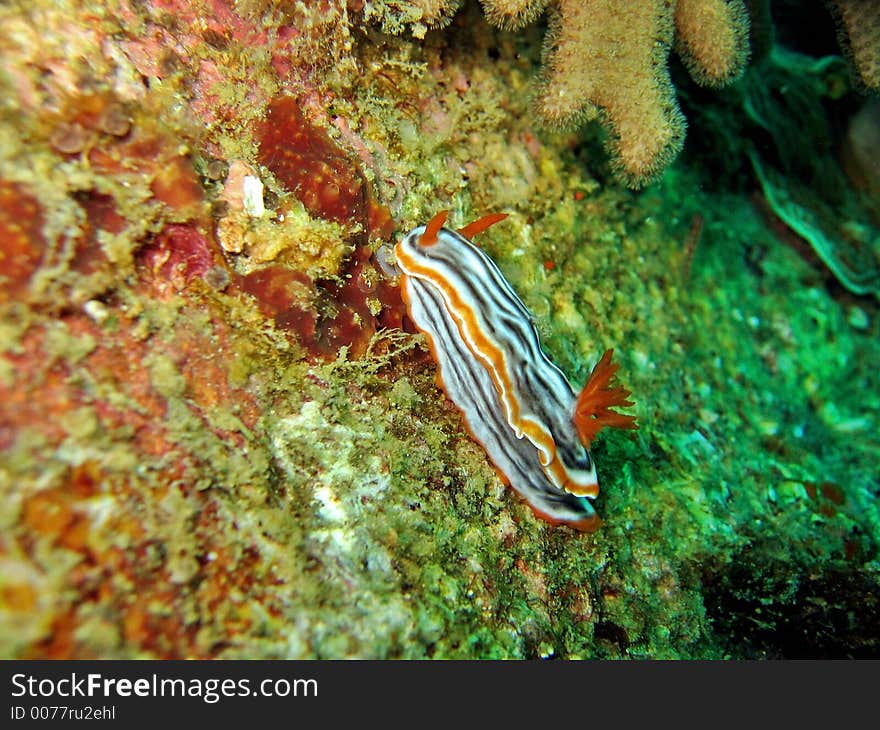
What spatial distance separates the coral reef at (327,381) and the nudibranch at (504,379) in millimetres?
132

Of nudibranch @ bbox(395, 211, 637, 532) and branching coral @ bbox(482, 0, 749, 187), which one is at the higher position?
branching coral @ bbox(482, 0, 749, 187)

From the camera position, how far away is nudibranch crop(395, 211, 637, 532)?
2.69 meters

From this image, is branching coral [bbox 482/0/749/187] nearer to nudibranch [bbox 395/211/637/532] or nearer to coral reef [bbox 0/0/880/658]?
coral reef [bbox 0/0/880/658]

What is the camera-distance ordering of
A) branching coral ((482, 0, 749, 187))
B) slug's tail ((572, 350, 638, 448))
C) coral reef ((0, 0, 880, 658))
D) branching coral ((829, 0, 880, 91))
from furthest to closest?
branching coral ((829, 0, 880, 91)) → branching coral ((482, 0, 749, 187)) → slug's tail ((572, 350, 638, 448)) → coral reef ((0, 0, 880, 658))

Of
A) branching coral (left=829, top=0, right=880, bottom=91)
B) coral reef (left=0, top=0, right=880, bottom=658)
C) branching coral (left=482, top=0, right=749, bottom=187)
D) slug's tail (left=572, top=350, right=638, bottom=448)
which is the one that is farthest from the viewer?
branching coral (left=829, top=0, right=880, bottom=91)

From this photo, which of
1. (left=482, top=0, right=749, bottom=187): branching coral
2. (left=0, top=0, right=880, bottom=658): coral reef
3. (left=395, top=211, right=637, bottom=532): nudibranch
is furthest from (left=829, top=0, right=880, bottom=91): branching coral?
(left=395, top=211, right=637, bottom=532): nudibranch

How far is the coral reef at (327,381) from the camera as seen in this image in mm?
1751

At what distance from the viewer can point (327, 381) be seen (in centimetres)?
259

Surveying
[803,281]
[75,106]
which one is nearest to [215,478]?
[75,106]

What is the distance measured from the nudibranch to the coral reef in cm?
13

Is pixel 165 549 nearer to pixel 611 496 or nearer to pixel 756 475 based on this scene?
pixel 611 496

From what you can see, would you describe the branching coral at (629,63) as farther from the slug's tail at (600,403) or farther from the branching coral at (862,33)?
the slug's tail at (600,403)

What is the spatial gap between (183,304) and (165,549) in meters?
0.97

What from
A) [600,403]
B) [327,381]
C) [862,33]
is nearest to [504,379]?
[600,403]
